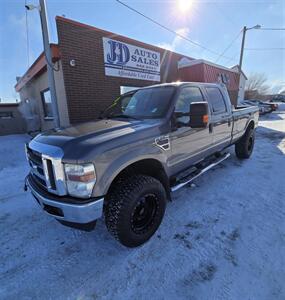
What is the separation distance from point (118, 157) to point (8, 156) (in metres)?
5.93

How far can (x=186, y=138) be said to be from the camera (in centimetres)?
292

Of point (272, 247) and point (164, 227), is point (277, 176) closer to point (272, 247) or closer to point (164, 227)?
point (272, 247)

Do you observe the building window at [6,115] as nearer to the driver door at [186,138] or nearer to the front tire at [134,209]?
the driver door at [186,138]

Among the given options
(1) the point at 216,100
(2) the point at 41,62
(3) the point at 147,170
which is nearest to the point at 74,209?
(3) the point at 147,170

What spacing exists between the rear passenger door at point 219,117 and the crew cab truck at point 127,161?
8cm

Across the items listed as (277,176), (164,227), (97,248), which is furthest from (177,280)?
(277,176)

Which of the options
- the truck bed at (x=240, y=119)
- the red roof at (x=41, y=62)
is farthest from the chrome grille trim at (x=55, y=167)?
the red roof at (x=41, y=62)

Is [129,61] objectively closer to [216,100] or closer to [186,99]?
[216,100]

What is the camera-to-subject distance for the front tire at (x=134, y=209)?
2.06m

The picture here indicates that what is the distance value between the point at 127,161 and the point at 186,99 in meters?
1.68

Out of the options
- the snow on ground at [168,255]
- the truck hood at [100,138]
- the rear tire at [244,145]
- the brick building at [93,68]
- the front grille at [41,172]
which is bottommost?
the snow on ground at [168,255]

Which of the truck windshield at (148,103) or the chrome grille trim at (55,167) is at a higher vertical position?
the truck windshield at (148,103)

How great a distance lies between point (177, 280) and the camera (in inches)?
73.6

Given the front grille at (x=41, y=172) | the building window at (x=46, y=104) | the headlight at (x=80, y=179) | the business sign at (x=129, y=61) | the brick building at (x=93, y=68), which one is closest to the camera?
the headlight at (x=80, y=179)
